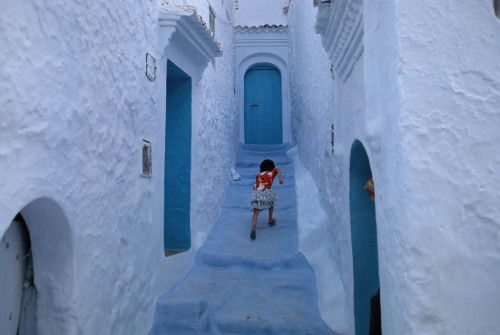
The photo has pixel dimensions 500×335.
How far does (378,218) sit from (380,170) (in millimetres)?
257

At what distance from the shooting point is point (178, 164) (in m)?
4.60

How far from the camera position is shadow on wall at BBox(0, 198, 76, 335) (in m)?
2.05

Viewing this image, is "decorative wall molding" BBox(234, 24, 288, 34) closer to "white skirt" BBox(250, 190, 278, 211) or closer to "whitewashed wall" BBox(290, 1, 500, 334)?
"white skirt" BBox(250, 190, 278, 211)

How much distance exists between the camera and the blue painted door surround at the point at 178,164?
452 cm

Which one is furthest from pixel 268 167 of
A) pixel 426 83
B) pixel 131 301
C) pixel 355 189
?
pixel 426 83

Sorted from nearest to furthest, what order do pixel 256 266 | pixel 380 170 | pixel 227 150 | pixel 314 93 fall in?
pixel 380 170 → pixel 256 266 → pixel 314 93 → pixel 227 150

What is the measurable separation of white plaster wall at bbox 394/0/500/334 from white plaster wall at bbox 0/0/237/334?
5.34 ft

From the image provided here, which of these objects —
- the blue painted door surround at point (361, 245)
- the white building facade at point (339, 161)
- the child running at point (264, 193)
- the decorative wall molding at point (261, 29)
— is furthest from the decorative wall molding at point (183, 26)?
the decorative wall molding at point (261, 29)

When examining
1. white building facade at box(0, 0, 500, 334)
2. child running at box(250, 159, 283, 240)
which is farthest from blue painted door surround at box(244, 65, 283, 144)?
white building facade at box(0, 0, 500, 334)

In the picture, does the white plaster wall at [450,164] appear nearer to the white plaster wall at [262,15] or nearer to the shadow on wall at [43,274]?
the shadow on wall at [43,274]

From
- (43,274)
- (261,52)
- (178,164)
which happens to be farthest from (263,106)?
(43,274)

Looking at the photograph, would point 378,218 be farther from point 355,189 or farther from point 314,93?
point 314,93

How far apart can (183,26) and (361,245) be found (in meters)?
2.59

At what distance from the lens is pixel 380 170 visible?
6.81ft
